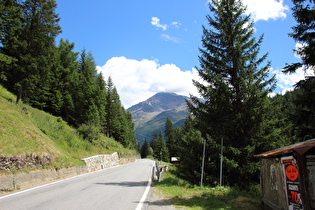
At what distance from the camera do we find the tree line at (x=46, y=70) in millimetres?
21141

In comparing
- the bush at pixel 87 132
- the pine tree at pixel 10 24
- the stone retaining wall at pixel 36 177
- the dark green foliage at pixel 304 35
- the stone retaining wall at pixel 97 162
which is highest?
the pine tree at pixel 10 24

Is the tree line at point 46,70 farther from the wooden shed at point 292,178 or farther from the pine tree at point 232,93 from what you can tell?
the wooden shed at point 292,178

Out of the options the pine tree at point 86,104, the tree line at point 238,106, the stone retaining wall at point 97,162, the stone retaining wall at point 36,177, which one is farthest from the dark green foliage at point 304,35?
the pine tree at point 86,104

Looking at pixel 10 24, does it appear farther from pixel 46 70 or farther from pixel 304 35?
pixel 304 35

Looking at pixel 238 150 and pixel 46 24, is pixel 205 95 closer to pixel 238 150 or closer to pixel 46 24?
pixel 238 150

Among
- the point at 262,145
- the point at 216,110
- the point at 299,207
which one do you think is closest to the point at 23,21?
the point at 216,110

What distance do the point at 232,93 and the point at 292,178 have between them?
8417mm

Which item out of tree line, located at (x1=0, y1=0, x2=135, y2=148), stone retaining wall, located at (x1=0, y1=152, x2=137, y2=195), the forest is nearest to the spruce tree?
tree line, located at (x1=0, y1=0, x2=135, y2=148)

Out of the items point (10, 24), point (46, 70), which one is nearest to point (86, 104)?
point (46, 70)

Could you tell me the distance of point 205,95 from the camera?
13078 millimetres

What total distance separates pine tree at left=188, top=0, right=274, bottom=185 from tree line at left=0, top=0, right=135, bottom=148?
56.8ft

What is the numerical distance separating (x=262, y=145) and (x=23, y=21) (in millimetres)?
25173

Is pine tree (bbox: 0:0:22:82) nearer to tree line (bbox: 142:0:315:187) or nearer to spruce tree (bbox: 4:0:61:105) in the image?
spruce tree (bbox: 4:0:61:105)

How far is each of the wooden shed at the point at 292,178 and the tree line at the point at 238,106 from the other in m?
5.05
